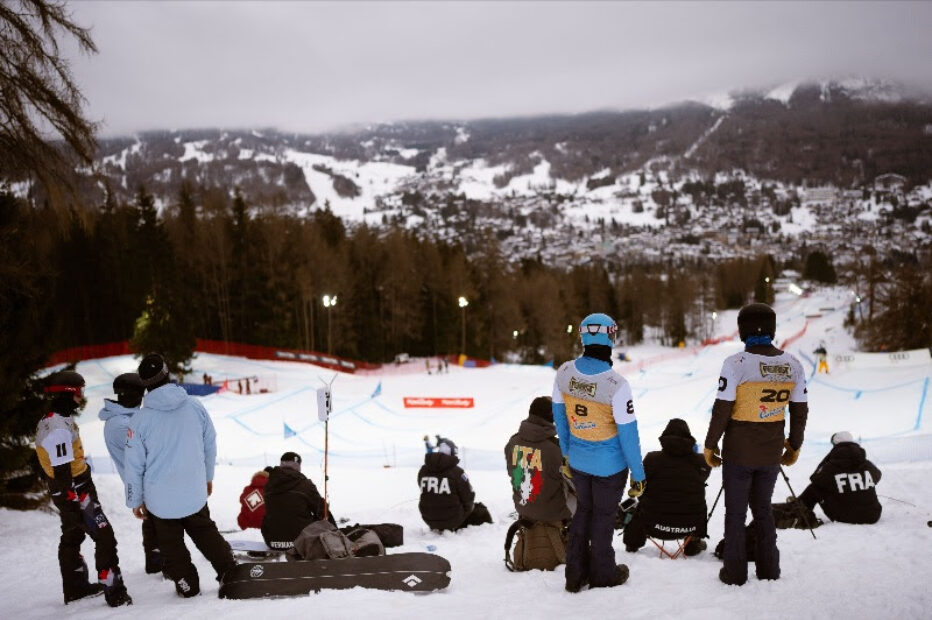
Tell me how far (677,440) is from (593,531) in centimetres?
152

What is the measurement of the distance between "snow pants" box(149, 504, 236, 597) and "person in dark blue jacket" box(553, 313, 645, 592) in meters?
2.80

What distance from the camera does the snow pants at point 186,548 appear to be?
4285 millimetres

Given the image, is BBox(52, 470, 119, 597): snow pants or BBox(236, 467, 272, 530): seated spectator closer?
BBox(52, 470, 119, 597): snow pants

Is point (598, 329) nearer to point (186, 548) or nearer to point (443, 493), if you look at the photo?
point (186, 548)

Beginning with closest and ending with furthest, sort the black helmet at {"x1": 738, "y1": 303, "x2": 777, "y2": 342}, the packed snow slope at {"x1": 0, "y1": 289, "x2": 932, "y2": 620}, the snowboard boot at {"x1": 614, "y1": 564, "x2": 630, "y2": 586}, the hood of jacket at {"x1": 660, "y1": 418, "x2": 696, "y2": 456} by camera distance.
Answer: the packed snow slope at {"x1": 0, "y1": 289, "x2": 932, "y2": 620} → the black helmet at {"x1": 738, "y1": 303, "x2": 777, "y2": 342} → the snowboard boot at {"x1": 614, "y1": 564, "x2": 630, "y2": 586} → the hood of jacket at {"x1": 660, "y1": 418, "x2": 696, "y2": 456}

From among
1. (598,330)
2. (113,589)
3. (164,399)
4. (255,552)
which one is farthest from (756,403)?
(113,589)

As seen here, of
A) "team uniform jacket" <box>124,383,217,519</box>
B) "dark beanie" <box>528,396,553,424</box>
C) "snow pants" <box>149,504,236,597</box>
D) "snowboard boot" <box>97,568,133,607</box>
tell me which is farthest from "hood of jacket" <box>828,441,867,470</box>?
"snowboard boot" <box>97,568,133,607</box>

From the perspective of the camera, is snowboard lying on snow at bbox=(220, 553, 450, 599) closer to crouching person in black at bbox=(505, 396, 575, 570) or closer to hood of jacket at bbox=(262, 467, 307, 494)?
crouching person in black at bbox=(505, 396, 575, 570)

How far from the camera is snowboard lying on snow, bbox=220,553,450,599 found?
4.21 m

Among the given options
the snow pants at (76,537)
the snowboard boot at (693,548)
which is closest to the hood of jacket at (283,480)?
the snow pants at (76,537)

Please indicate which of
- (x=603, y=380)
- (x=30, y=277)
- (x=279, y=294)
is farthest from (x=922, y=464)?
(x=279, y=294)

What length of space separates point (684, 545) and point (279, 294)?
43.8m

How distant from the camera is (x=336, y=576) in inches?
170

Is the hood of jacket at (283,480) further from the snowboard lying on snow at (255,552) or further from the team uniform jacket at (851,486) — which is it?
the team uniform jacket at (851,486)
